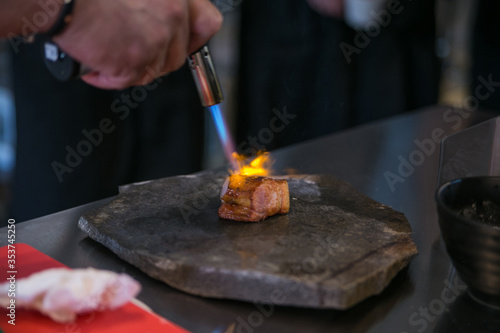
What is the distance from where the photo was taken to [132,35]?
1006 millimetres

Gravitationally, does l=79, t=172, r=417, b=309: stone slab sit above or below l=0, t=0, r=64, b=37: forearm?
below

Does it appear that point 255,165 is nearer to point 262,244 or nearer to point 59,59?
point 262,244

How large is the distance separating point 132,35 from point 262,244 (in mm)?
431

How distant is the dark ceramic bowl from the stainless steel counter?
5cm

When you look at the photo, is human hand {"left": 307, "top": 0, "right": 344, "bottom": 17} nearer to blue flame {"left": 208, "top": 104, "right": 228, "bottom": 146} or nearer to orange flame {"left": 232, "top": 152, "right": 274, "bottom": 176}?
orange flame {"left": 232, "top": 152, "right": 274, "bottom": 176}

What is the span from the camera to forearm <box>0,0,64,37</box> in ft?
3.07

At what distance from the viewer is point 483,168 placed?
1.24 metres

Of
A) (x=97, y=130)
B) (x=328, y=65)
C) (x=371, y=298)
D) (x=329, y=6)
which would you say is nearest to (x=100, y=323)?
(x=371, y=298)

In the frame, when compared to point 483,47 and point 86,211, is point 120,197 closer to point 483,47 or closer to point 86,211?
point 86,211

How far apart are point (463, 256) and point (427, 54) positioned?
91.7 inches

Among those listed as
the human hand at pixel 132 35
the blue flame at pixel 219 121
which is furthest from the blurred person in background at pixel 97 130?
the blue flame at pixel 219 121

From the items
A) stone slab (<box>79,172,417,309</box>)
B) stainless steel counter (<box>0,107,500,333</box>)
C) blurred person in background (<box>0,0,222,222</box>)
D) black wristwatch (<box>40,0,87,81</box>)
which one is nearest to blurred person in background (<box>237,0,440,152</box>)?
blurred person in background (<box>0,0,222,222</box>)

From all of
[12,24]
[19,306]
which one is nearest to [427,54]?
[12,24]

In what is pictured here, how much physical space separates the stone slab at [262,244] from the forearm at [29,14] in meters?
0.35
